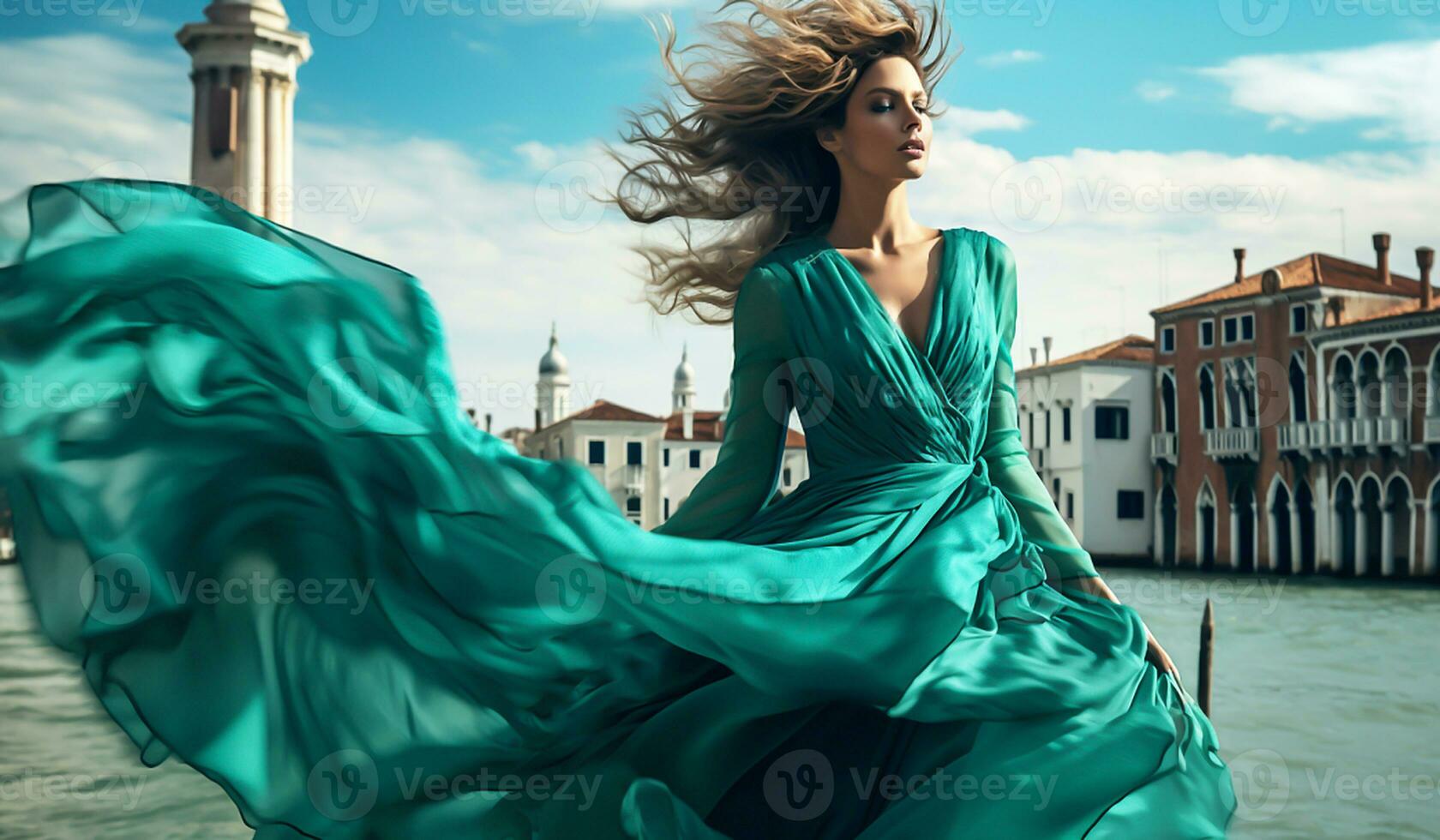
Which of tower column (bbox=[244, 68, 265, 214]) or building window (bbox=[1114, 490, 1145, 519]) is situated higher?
tower column (bbox=[244, 68, 265, 214])

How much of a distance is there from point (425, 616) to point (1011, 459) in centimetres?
104

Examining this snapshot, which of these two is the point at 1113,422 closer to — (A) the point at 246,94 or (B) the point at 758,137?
(A) the point at 246,94

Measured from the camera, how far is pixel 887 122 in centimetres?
238

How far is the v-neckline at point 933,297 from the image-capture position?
225cm

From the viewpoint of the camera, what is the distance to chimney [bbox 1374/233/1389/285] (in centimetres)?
3206

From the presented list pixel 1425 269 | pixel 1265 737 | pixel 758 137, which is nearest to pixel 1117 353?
pixel 1425 269

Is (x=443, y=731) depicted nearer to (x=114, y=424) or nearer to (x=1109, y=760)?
(x=114, y=424)

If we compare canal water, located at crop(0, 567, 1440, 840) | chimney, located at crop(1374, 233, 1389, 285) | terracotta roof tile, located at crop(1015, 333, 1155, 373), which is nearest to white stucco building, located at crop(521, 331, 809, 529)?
terracotta roof tile, located at crop(1015, 333, 1155, 373)

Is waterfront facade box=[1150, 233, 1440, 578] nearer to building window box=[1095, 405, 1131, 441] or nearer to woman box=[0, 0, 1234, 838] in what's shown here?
building window box=[1095, 405, 1131, 441]

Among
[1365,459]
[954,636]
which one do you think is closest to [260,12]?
[1365,459]

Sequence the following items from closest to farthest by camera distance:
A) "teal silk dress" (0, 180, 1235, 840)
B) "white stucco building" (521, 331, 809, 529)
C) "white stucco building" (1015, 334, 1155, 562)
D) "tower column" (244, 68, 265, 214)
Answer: "teal silk dress" (0, 180, 1235, 840) < "tower column" (244, 68, 265, 214) < "white stucco building" (1015, 334, 1155, 562) < "white stucco building" (521, 331, 809, 529)

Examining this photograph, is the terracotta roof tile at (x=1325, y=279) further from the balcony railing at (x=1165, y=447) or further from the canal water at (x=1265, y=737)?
the canal water at (x=1265, y=737)

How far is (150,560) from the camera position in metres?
1.83

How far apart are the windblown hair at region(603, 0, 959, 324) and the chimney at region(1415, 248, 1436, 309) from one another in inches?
1174
